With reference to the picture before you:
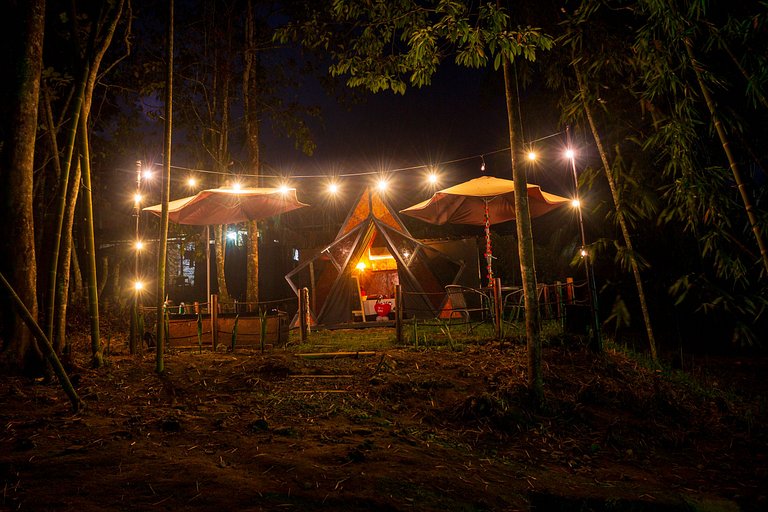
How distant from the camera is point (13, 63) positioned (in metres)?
6.04

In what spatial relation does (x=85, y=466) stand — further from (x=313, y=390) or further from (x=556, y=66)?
(x=556, y=66)

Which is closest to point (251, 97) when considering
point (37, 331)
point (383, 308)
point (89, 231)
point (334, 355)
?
point (383, 308)

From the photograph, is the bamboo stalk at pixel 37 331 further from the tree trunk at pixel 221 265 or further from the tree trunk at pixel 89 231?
the tree trunk at pixel 221 265

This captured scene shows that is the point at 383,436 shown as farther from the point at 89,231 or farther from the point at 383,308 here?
the point at 383,308

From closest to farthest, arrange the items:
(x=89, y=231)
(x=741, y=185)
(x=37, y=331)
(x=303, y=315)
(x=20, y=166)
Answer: (x=741, y=185)
(x=37, y=331)
(x=20, y=166)
(x=89, y=231)
(x=303, y=315)

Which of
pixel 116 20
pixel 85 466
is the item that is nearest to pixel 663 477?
pixel 85 466

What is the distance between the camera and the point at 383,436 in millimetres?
4516

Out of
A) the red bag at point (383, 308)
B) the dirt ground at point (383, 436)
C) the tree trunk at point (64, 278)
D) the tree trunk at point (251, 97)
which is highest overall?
the tree trunk at point (251, 97)

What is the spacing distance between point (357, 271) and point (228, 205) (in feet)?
14.9

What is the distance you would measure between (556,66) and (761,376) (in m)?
9.64

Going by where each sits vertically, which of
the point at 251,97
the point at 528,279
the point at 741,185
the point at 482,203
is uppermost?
the point at 251,97

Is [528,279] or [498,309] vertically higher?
[528,279]

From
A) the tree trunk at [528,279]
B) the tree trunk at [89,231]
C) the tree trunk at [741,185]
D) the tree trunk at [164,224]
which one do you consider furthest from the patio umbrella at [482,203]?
the tree trunk at [89,231]

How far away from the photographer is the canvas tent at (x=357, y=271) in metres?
12.4
